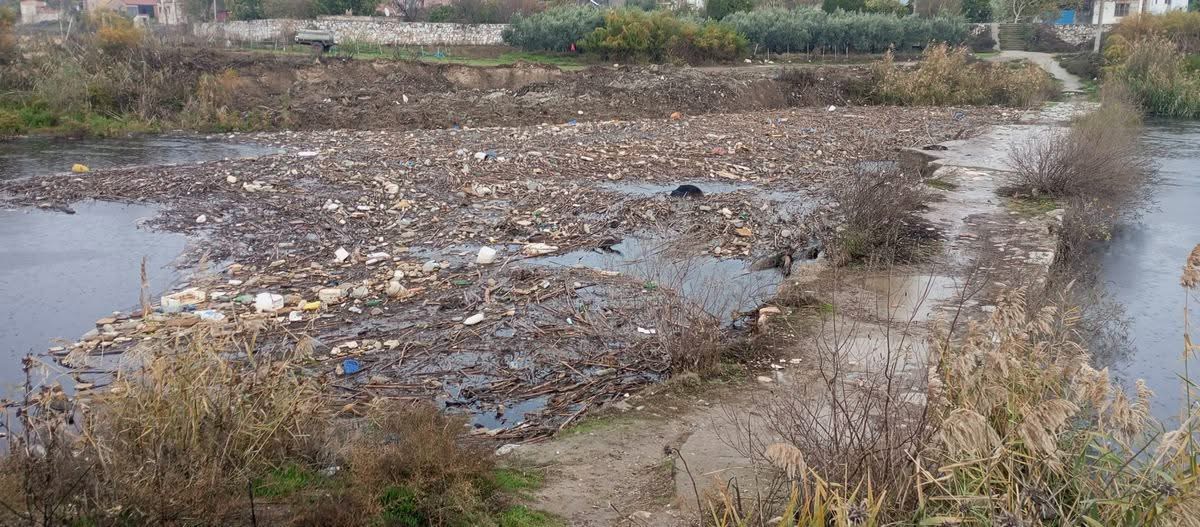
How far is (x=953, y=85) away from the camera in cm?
2308

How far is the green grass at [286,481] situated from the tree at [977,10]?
39.2 metres

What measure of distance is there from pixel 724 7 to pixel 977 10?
1246cm

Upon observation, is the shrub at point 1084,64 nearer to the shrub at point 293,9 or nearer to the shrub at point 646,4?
the shrub at point 646,4

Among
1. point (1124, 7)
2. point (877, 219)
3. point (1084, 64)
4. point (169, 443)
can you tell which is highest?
point (1124, 7)

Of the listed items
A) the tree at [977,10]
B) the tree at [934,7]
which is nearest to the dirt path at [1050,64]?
the tree at [934,7]

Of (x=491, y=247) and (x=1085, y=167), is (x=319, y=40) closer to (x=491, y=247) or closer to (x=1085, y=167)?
(x=491, y=247)

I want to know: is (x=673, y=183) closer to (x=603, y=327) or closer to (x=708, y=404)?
(x=603, y=327)

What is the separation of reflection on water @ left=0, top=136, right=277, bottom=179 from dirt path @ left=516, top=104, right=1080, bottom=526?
38.8ft

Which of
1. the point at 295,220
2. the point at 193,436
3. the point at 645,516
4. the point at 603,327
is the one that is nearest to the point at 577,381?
the point at 603,327

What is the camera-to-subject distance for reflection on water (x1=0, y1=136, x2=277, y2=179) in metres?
14.2

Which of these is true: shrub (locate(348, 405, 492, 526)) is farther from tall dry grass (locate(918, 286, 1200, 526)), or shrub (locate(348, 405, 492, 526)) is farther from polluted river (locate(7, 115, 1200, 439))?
tall dry grass (locate(918, 286, 1200, 526))

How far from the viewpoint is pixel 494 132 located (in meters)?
17.0

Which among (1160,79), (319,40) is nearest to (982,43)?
(1160,79)

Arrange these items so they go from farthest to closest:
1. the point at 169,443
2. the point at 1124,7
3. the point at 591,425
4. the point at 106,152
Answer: the point at 1124,7 → the point at 106,152 → the point at 591,425 → the point at 169,443
